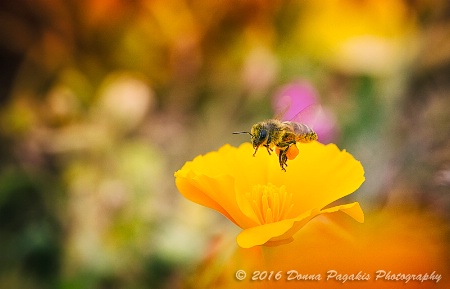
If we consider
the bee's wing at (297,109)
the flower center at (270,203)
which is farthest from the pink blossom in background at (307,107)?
the flower center at (270,203)

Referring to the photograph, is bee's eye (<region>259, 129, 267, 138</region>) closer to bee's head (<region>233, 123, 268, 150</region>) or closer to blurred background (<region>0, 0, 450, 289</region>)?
bee's head (<region>233, 123, 268, 150</region>)

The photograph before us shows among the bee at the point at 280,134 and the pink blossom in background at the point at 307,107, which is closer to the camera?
the bee at the point at 280,134

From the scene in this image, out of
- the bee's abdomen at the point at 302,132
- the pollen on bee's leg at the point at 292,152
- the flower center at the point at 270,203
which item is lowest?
the flower center at the point at 270,203

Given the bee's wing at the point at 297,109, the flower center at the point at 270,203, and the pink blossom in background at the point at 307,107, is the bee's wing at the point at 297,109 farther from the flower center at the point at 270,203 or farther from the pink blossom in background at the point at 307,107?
the flower center at the point at 270,203

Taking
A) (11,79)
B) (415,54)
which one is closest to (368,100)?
(415,54)

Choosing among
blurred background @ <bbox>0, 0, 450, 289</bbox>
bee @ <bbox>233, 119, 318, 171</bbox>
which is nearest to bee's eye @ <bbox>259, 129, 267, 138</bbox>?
bee @ <bbox>233, 119, 318, 171</bbox>

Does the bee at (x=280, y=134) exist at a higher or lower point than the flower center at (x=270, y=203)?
higher

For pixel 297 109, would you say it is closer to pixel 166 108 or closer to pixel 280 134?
pixel 280 134
